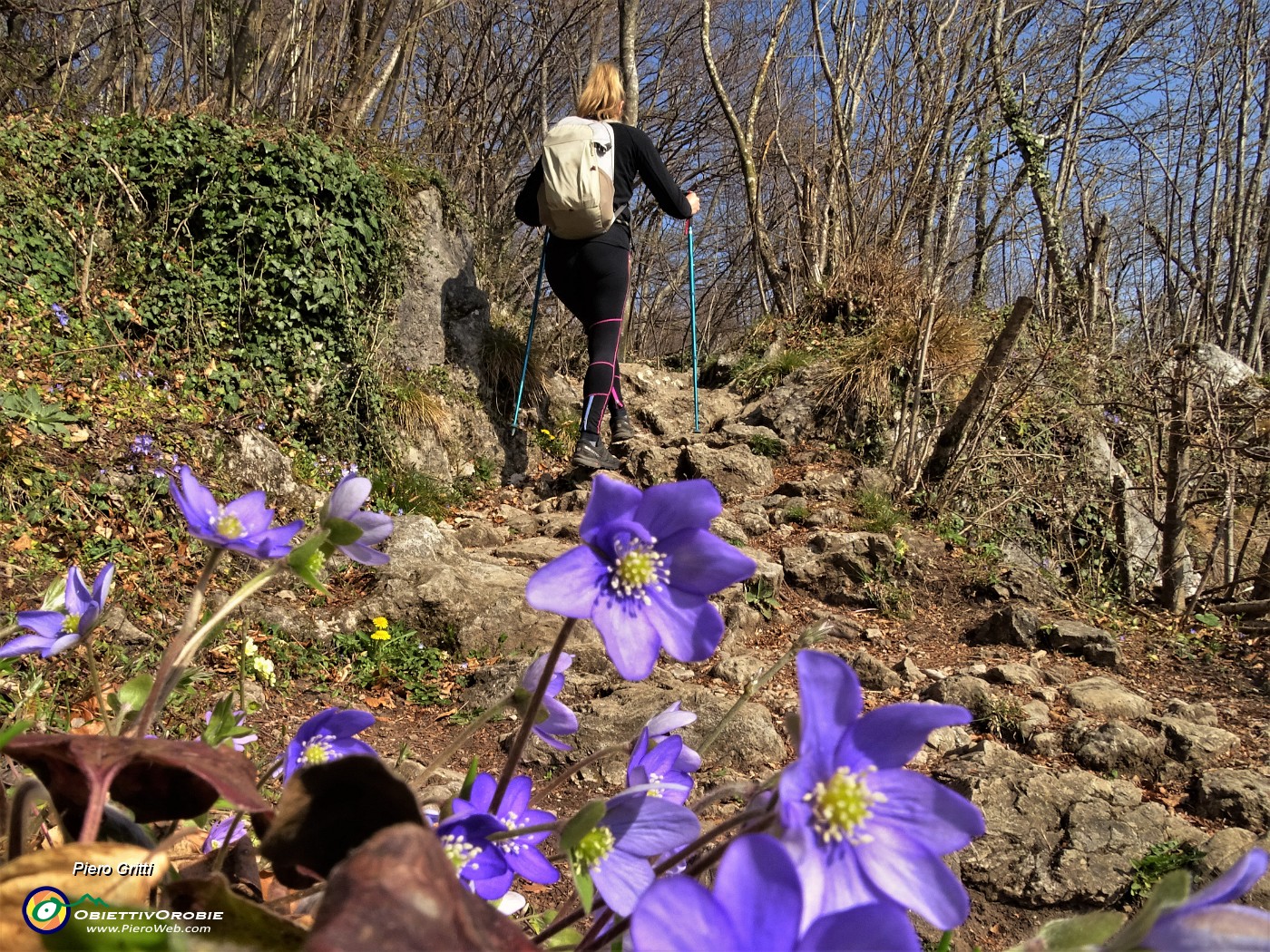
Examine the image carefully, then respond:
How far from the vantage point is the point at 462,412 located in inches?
242

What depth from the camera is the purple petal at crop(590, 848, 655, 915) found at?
1.59 ft

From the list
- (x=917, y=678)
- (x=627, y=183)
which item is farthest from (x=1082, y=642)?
(x=627, y=183)

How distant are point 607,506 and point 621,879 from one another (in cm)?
24

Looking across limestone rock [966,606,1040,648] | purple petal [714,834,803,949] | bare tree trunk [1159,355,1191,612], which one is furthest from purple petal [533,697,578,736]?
bare tree trunk [1159,355,1191,612]

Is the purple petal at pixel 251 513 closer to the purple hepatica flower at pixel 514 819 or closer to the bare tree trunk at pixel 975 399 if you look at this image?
the purple hepatica flower at pixel 514 819

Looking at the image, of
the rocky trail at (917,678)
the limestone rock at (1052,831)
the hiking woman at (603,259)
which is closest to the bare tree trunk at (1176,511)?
the rocky trail at (917,678)

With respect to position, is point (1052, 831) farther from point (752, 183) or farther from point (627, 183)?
point (752, 183)

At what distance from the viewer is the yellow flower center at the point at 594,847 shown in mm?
499

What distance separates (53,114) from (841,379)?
5.82 metres

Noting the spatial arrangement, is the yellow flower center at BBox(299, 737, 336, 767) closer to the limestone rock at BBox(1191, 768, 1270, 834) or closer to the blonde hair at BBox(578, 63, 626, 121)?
the limestone rock at BBox(1191, 768, 1270, 834)

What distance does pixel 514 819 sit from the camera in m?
0.66

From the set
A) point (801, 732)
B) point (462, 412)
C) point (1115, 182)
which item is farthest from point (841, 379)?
point (1115, 182)

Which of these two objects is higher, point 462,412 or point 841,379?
point 841,379

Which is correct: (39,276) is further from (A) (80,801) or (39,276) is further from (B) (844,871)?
(B) (844,871)
